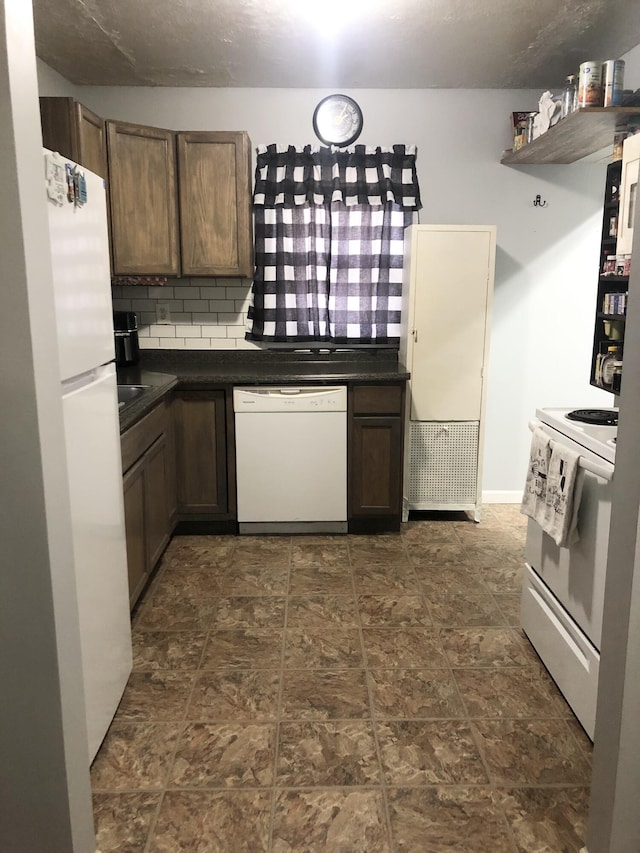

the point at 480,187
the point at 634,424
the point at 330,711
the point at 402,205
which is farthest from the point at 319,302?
the point at 634,424

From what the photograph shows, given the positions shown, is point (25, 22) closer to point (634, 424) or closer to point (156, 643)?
point (634, 424)

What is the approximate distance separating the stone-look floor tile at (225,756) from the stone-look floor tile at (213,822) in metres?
0.05

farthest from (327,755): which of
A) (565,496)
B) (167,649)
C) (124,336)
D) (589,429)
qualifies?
(124,336)

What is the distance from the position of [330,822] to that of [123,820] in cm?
55

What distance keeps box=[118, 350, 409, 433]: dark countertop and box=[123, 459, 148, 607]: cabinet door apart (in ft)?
1.12

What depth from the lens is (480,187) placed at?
3.99m

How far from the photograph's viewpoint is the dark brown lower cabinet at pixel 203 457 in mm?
3623

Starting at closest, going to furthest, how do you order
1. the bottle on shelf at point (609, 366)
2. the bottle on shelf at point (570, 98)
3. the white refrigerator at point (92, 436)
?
the white refrigerator at point (92, 436) → the bottle on shelf at point (609, 366) → the bottle on shelf at point (570, 98)

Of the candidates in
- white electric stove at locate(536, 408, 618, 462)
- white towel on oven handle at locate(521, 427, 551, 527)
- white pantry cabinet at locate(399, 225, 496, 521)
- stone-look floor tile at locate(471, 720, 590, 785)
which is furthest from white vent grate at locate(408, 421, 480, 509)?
stone-look floor tile at locate(471, 720, 590, 785)

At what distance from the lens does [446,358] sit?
12.4 feet

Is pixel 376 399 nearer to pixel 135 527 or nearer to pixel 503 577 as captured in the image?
pixel 503 577

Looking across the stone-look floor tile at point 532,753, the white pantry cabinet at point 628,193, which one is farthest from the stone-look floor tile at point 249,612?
the white pantry cabinet at point 628,193

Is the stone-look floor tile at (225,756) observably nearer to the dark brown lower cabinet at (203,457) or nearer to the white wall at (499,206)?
the dark brown lower cabinet at (203,457)

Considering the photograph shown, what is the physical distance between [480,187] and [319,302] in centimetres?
120
